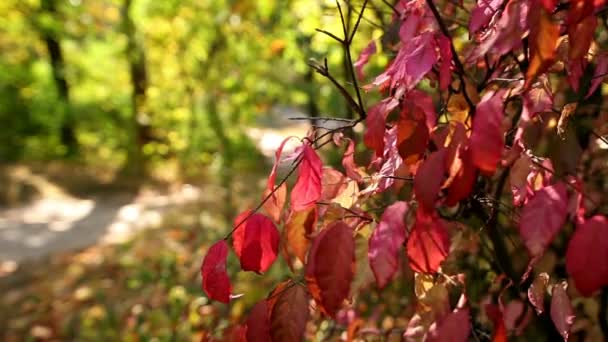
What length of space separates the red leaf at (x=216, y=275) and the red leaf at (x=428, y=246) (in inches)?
11.8

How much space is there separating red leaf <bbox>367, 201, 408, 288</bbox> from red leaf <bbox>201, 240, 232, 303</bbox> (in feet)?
0.88

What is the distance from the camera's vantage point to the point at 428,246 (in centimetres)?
90

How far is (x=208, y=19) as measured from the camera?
6.57 metres

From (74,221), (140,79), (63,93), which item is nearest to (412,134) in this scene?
(74,221)

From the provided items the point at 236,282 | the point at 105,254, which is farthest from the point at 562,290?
the point at 105,254

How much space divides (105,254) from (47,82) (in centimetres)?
707

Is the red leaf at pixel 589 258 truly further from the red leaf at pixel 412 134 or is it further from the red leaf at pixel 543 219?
the red leaf at pixel 412 134

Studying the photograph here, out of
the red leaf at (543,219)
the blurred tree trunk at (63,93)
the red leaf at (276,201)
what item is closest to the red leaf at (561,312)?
the red leaf at (543,219)

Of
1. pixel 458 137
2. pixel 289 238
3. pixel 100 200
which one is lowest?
pixel 100 200

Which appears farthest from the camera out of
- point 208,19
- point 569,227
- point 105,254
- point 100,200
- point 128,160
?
point 128,160

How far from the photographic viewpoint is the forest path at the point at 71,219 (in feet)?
21.5

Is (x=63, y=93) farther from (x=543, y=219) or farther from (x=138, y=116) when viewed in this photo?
(x=543, y=219)

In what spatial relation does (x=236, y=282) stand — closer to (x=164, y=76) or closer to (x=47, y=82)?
(x=164, y=76)

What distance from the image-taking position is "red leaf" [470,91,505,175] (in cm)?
70
